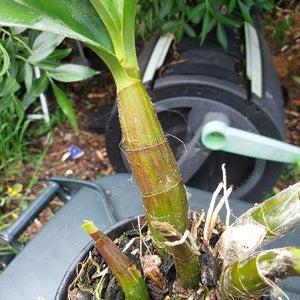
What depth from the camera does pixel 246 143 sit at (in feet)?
3.31

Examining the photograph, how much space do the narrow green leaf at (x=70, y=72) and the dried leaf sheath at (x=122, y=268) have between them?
0.53 metres

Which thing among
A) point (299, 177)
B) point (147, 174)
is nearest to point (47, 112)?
point (299, 177)

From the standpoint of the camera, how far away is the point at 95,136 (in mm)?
1846

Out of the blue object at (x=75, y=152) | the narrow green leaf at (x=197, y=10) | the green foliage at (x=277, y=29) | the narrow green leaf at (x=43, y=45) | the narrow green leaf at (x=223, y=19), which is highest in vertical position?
the narrow green leaf at (x=43, y=45)

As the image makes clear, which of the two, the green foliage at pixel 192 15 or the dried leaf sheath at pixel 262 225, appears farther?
the green foliage at pixel 192 15

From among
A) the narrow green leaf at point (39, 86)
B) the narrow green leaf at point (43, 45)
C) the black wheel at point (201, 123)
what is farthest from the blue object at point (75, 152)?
the narrow green leaf at point (43, 45)

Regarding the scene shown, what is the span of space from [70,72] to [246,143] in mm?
415

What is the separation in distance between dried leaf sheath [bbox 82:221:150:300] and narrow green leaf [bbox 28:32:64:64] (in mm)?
506

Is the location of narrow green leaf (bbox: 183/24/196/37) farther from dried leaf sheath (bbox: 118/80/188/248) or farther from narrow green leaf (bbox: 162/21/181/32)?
dried leaf sheath (bbox: 118/80/188/248)

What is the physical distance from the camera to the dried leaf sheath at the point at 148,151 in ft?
1.64

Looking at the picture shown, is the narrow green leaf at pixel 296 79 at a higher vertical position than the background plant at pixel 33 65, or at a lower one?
lower

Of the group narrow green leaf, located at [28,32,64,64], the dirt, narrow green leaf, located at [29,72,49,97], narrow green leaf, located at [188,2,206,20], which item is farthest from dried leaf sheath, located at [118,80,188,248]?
the dirt

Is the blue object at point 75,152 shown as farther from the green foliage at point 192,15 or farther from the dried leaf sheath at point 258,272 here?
the dried leaf sheath at point 258,272

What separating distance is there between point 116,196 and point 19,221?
183 mm
